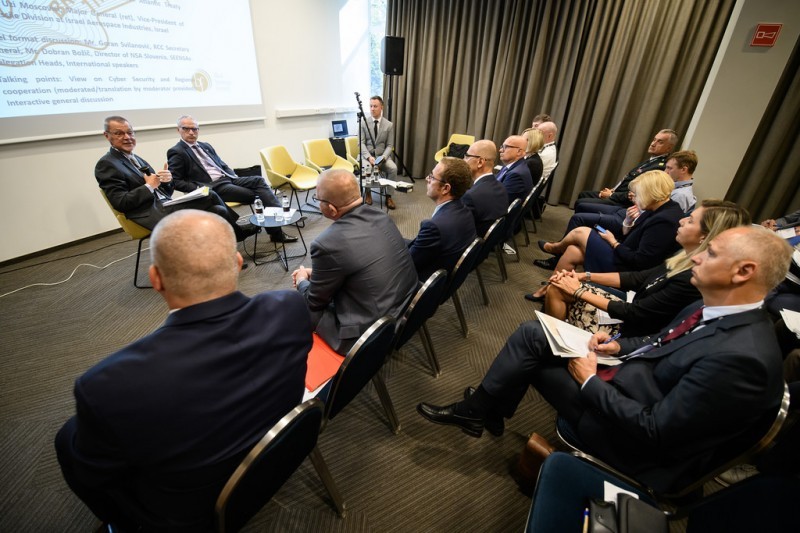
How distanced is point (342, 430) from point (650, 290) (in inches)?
71.9

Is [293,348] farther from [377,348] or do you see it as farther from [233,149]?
[233,149]

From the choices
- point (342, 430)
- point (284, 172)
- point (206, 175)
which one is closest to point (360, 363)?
point (342, 430)

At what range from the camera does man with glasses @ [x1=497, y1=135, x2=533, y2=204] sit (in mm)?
3395

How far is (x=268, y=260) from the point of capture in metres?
3.58

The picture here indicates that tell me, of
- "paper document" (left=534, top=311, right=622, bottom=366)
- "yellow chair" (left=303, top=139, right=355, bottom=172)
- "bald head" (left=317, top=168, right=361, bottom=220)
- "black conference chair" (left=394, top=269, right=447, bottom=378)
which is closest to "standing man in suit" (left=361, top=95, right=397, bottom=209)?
"yellow chair" (left=303, top=139, right=355, bottom=172)

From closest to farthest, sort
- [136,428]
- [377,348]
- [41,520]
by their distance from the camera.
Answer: [136,428], [377,348], [41,520]

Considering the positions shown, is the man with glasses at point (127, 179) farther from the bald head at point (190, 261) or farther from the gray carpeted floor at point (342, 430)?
the bald head at point (190, 261)

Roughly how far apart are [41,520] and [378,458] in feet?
4.78

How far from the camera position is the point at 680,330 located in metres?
1.37

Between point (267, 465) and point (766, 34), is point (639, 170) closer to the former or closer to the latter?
point (766, 34)

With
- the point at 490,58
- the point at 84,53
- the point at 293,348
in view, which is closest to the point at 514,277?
the point at 293,348

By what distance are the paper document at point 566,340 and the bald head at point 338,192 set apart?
1.12m

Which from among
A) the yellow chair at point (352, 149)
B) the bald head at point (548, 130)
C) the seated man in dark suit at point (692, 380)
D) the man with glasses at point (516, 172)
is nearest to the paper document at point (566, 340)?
the seated man in dark suit at point (692, 380)

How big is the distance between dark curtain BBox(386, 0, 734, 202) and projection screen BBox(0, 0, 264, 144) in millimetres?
3024
